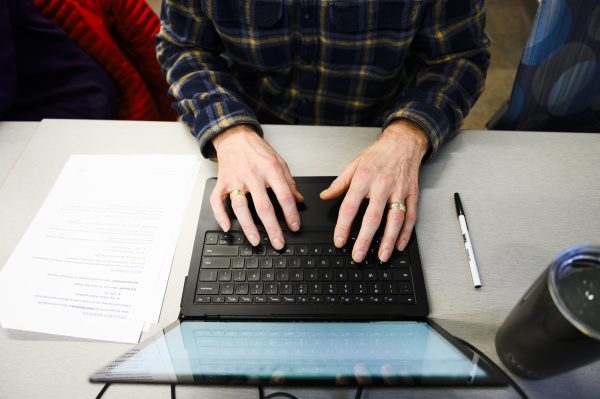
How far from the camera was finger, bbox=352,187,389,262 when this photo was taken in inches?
22.9

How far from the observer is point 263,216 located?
2.03 ft

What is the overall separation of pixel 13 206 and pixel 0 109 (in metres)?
0.34

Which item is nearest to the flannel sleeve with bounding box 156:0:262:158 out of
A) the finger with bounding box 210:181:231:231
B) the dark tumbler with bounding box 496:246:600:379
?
the finger with bounding box 210:181:231:231

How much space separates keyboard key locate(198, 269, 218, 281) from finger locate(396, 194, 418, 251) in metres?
0.29

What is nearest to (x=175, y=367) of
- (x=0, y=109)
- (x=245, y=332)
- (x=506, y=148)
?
(x=245, y=332)

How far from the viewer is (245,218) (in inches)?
24.3

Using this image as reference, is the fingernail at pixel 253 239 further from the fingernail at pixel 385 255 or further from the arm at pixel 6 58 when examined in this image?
the arm at pixel 6 58

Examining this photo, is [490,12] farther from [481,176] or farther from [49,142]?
[49,142]

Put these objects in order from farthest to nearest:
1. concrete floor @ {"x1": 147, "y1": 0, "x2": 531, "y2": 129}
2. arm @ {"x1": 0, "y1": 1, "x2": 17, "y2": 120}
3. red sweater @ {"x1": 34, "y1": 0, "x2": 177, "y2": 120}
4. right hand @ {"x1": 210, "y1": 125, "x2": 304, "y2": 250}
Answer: concrete floor @ {"x1": 147, "y1": 0, "x2": 531, "y2": 129} → red sweater @ {"x1": 34, "y1": 0, "x2": 177, "y2": 120} → arm @ {"x1": 0, "y1": 1, "x2": 17, "y2": 120} → right hand @ {"x1": 210, "y1": 125, "x2": 304, "y2": 250}

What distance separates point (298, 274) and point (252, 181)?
183mm

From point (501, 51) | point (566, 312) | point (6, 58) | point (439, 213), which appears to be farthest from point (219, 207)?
point (501, 51)

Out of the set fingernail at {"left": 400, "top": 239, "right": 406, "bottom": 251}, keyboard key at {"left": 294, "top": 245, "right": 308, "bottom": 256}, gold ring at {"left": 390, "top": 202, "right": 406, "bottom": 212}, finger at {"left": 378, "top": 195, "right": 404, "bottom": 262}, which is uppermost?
gold ring at {"left": 390, "top": 202, "right": 406, "bottom": 212}

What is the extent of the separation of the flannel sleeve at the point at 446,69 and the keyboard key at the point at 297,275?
35 centimetres

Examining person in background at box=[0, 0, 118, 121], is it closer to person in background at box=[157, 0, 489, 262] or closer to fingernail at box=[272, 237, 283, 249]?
person in background at box=[157, 0, 489, 262]
